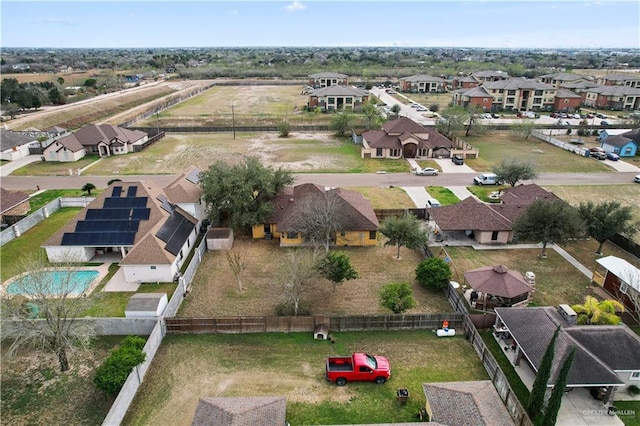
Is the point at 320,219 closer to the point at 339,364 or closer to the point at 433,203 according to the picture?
the point at 339,364

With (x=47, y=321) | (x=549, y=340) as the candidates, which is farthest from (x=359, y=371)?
(x=47, y=321)

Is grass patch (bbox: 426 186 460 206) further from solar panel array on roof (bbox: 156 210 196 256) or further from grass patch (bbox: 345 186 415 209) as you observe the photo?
solar panel array on roof (bbox: 156 210 196 256)

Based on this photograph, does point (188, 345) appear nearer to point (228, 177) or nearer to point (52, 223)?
point (228, 177)

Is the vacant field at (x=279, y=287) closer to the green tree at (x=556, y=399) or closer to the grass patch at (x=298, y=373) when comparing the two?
the grass patch at (x=298, y=373)

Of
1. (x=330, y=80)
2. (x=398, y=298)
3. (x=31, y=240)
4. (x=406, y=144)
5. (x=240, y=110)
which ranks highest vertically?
(x=330, y=80)

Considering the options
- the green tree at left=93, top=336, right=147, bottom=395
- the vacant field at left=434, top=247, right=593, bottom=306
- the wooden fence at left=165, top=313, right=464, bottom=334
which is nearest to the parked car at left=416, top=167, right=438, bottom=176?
the vacant field at left=434, top=247, right=593, bottom=306

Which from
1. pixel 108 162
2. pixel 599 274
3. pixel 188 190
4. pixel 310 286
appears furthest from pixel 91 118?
pixel 599 274
